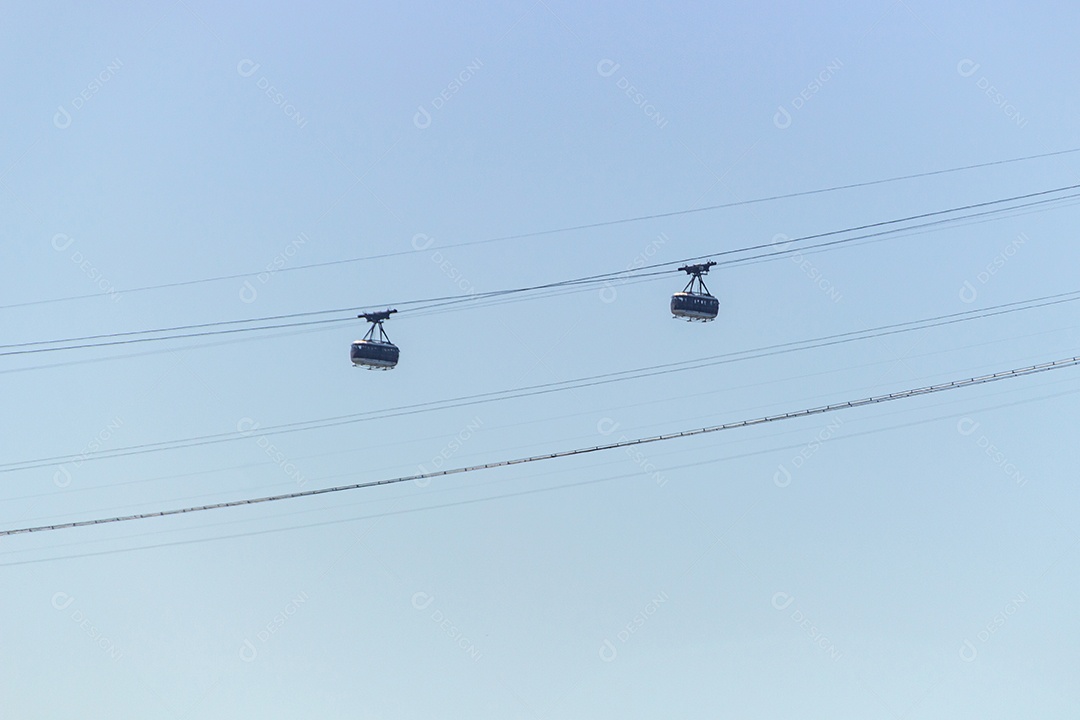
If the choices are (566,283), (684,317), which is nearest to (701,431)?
(684,317)

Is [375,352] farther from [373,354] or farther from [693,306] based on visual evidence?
[693,306]

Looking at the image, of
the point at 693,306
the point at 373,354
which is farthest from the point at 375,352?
the point at 693,306

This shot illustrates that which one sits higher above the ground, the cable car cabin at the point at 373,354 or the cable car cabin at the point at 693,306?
the cable car cabin at the point at 693,306

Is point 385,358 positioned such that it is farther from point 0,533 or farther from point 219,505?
point 0,533

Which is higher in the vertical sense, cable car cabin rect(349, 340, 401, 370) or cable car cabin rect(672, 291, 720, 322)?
cable car cabin rect(672, 291, 720, 322)
